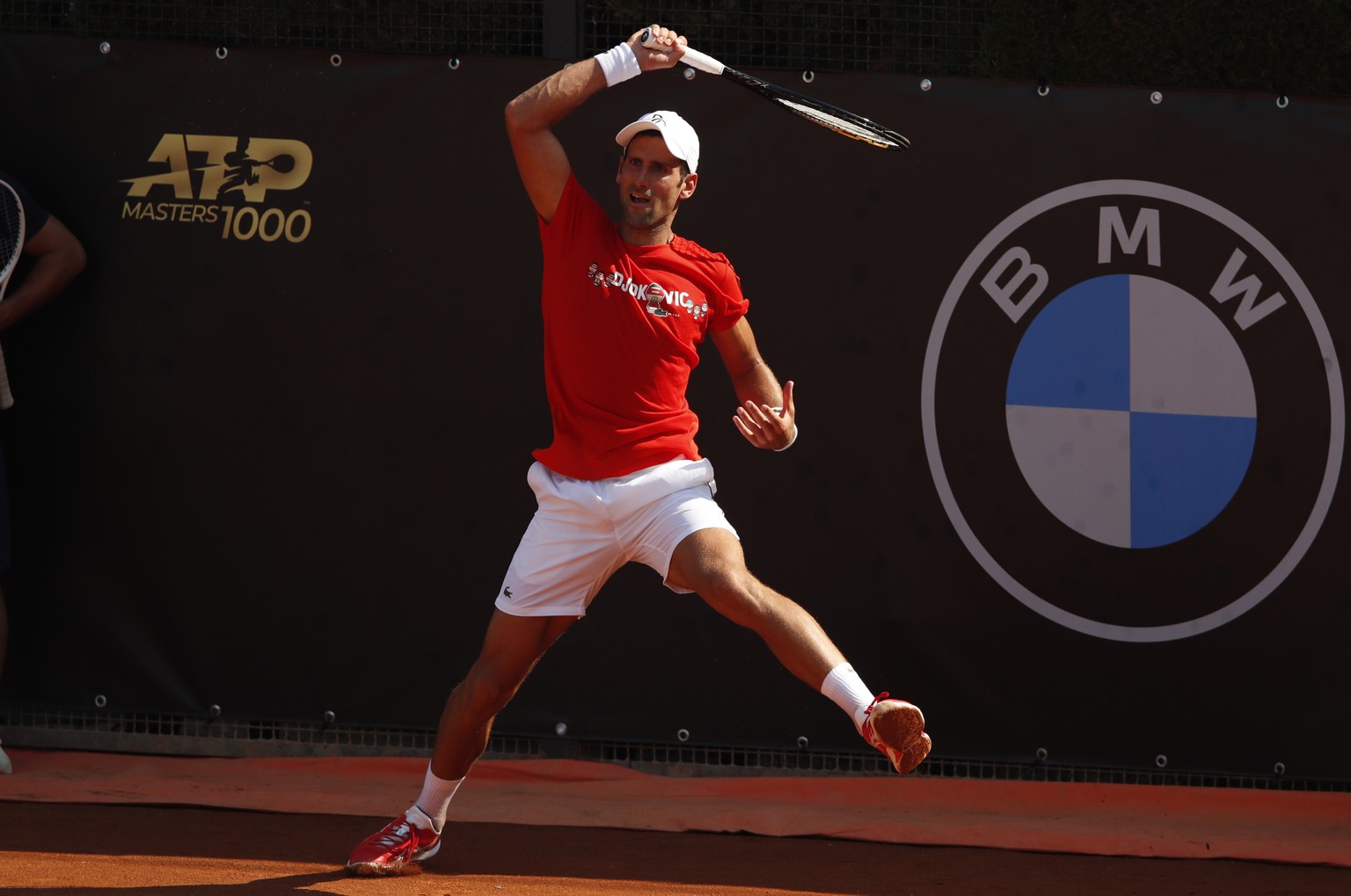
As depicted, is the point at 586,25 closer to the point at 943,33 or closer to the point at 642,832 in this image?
the point at 943,33

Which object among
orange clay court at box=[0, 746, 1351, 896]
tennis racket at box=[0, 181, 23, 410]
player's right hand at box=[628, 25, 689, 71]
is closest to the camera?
player's right hand at box=[628, 25, 689, 71]

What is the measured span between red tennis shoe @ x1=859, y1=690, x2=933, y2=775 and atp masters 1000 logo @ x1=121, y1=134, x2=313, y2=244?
2707 mm

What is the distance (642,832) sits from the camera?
179 inches

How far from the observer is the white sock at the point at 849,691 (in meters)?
3.28

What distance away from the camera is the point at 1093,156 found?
488 cm

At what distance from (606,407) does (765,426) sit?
1.30 ft

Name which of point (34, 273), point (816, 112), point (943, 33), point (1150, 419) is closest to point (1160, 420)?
point (1150, 419)

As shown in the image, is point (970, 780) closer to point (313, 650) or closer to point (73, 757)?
point (313, 650)

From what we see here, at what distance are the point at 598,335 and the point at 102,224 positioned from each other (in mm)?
2230

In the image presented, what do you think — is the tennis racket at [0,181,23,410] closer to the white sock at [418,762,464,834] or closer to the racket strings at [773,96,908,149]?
the white sock at [418,762,464,834]

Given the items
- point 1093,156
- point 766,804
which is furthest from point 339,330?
point 1093,156

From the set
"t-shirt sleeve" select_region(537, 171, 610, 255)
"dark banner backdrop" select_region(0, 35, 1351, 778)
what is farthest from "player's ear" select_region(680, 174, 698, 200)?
"dark banner backdrop" select_region(0, 35, 1351, 778)

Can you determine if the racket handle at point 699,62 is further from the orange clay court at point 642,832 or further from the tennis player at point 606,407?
the orange clay court at point 642,832

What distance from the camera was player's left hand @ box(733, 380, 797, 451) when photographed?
353cm
